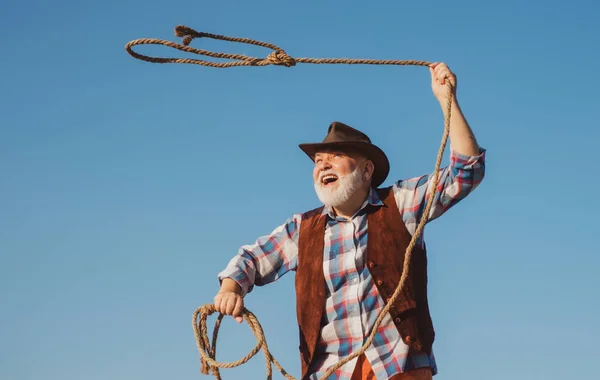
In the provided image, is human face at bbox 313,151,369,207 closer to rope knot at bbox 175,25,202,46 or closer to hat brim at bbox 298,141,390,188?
hat brim at bbox 298,141,390,188

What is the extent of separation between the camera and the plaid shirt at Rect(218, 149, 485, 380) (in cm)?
464

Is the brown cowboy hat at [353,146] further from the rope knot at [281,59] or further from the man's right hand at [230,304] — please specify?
the man's right hand at [230,304]

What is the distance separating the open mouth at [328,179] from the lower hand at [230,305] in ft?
2.94

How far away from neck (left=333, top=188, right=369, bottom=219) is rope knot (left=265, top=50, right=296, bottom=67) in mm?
895

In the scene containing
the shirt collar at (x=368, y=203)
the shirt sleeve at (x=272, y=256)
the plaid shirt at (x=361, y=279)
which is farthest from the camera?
the shirt sleeve at (x=272, y=256)

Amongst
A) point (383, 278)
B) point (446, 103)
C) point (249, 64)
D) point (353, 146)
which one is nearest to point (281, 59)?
point (249, 64)

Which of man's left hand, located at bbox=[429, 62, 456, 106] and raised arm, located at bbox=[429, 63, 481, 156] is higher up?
man's left hand, located at bbox=[429, 62, 456, 106]

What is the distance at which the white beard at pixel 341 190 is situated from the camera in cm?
505

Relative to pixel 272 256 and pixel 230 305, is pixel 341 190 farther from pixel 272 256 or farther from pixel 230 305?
pixel 230 305

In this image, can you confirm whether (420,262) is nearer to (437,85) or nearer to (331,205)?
(331,205)

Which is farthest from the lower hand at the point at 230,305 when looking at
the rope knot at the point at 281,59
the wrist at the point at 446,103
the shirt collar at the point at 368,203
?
the wrist at the point at 446,103

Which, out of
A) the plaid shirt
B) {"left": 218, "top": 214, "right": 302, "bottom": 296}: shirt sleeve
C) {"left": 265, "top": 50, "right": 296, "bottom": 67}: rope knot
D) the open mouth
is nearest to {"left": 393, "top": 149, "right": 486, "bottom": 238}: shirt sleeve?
the plaid shirt

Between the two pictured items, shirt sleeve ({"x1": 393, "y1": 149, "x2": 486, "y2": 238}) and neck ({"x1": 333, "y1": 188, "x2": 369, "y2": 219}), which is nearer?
shirt sleeve ({"x1": 393, "y1": 149, "x2": 486, "y2": 238})

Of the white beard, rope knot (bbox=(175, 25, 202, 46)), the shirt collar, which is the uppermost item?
rope knot (bbox=(175, 25, 202, 46))
